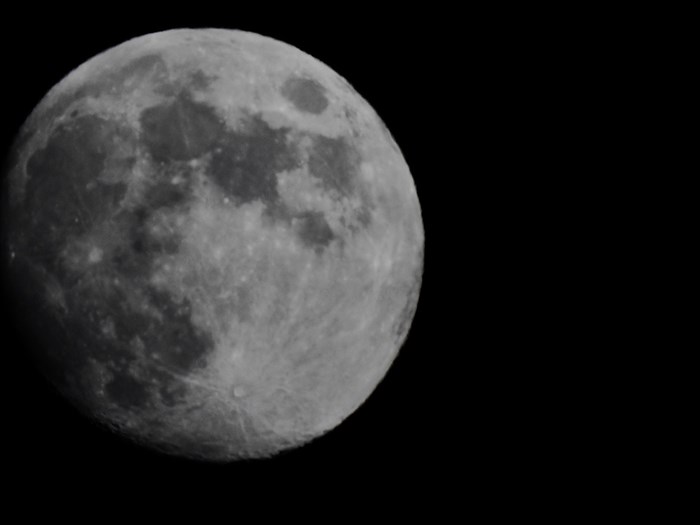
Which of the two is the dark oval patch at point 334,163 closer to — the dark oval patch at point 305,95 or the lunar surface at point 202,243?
the lunar surface at point 202,243

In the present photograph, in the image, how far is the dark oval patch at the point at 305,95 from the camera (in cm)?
386

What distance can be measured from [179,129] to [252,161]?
14.3 inches

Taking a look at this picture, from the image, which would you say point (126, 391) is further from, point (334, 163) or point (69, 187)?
point (334, 163)

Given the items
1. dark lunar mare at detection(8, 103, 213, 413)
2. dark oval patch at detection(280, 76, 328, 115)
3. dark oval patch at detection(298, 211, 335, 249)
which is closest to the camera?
dark lunar mare at detection(8, 103, 213, 413)

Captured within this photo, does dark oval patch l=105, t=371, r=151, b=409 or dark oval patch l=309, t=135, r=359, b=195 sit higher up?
dark oval patch l=309, t=135, r=359, b=195

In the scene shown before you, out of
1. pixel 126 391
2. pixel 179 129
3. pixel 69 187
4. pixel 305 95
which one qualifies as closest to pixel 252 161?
pixel 179 129

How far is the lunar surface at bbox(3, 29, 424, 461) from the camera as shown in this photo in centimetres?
356

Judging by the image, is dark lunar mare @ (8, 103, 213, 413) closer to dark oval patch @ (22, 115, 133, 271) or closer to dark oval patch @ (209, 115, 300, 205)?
dark oval patch @ (22, 115, 133, 271)

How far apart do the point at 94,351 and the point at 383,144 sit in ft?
5.87

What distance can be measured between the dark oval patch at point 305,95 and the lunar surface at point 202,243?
0.4 inches

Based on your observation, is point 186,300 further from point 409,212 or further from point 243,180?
point 409,212

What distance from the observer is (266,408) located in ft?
12.6

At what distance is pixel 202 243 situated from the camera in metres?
3.52

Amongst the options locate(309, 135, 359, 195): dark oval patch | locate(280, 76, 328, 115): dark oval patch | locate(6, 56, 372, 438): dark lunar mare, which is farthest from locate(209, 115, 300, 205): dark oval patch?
locate(280, 76, 328, 115): dark oval patch
